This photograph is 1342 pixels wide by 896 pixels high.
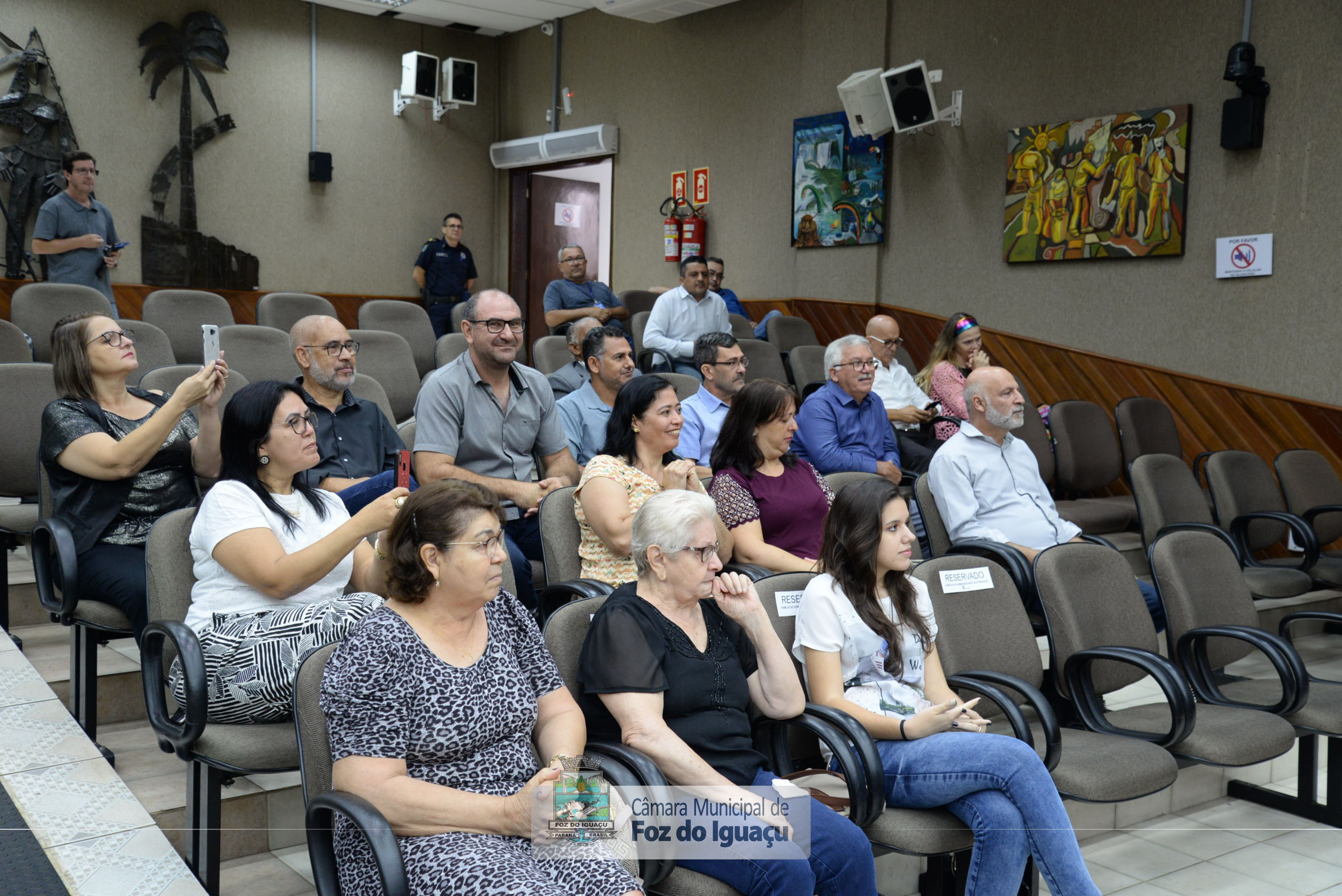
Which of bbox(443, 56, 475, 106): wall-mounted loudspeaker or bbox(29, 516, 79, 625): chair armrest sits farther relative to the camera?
bbox(443, 56, 475, 106): wall-mounted loudspeaker

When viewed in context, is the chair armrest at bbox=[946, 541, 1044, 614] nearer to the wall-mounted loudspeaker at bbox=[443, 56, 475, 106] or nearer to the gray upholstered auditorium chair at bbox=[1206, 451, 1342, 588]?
the gray upholstered auditorium chair at bbox=[1206, 451, 1342, 588]

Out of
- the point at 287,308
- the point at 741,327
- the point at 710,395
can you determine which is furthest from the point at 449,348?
the point at 710,395

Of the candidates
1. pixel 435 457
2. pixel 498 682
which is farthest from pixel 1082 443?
pixel 498 682

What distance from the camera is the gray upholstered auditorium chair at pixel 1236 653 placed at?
9.72ft

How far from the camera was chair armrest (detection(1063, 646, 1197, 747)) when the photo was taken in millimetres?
2627

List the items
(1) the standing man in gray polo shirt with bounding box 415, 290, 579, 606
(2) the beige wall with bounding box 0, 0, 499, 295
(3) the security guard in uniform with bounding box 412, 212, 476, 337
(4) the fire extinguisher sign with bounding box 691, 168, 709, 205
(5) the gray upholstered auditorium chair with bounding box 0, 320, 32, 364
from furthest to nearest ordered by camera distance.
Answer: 1. (3) the security guard in uniform with bounding box 412, 212, 476, 337
2. (4) the fire extinguisher sign with bounding box 691, 168, 709, 205
3. (2) the beige wall with bounding box 0, 0, 499, 295
4. (5) the gray upholstered auditorium chair with bounding box 0, 320, 32, 364
5. (1) the standing man in gray polo shirt with bounding box 415, 290, 579, 606

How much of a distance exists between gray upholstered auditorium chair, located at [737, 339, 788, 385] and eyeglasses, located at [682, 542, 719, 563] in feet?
11.9

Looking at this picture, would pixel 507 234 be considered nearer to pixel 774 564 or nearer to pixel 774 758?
pixel 774 564

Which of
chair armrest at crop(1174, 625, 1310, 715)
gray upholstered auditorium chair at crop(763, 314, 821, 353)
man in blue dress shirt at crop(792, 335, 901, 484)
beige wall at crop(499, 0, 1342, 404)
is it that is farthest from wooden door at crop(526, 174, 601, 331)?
chair armrest at crop(1174, 625, 1310, 715)

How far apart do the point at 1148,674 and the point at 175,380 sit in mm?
3106

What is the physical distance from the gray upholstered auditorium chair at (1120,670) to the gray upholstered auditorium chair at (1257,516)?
63.7 inches

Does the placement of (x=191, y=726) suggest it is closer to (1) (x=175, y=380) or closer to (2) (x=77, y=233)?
(1) (x=175, y=380)

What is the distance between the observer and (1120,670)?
296cm

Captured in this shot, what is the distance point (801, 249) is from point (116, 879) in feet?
20.1
